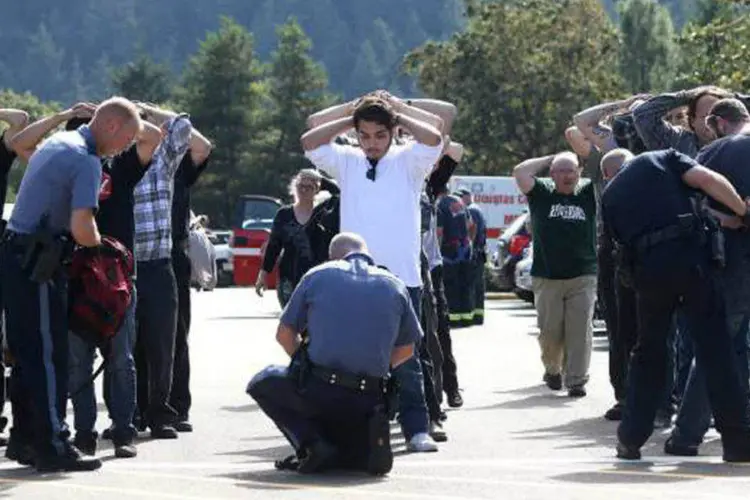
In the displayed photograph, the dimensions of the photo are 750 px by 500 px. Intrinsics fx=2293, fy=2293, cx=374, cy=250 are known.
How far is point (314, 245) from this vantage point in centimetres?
1442

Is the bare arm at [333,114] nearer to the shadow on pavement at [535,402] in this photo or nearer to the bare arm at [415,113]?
the bare arm at [415,113]

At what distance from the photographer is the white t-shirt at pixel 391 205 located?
12.9m

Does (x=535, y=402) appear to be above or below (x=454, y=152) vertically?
below

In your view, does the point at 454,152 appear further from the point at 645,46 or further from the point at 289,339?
the point at 645,46

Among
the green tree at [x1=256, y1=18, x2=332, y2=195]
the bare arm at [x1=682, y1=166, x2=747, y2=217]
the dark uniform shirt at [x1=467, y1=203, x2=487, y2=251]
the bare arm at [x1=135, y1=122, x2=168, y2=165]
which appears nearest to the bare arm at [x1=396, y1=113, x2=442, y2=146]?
the bare arm at [x1=135, y1=122, x2=168, y2=165]

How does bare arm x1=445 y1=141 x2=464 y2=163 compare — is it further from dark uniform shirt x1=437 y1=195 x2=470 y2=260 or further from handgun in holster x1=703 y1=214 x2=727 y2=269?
dark uniform shirt x1=437 y1=195 x2=470 y2=260

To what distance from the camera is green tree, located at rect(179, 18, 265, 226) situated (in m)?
112

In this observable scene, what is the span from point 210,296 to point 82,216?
29727 millimetres

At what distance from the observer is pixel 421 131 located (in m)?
12.9

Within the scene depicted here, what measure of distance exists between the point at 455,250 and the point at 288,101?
289 feet

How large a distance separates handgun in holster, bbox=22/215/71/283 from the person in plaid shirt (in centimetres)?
207

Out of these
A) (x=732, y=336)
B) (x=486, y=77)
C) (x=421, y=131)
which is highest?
(x=486, y=77)

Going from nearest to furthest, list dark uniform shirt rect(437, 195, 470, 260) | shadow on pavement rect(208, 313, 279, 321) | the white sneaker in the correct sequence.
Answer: the white sneaker
dark uniform shirt rect(437, 195, 470, 260)
shadow on pavement rect(208, 313, 279, 321)

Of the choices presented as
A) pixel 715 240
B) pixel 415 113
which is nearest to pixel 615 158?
pixel 415 113
